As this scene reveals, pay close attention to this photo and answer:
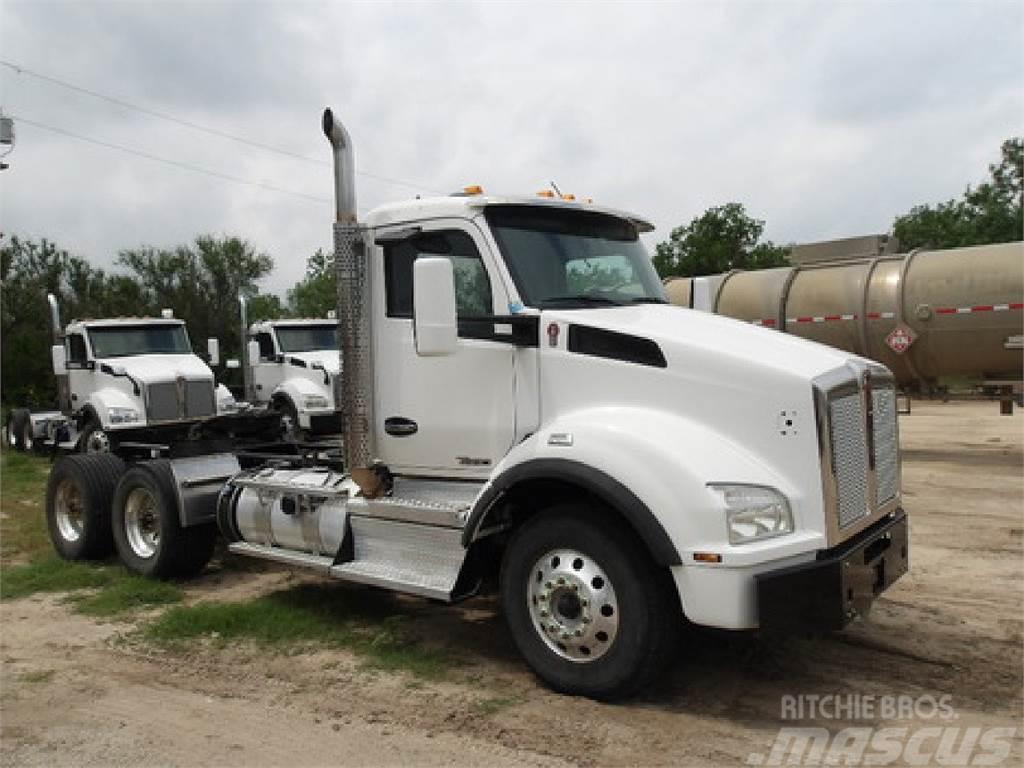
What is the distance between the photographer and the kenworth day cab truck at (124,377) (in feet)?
44.5

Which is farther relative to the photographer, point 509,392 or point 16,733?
point 509,392

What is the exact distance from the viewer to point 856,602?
13.3 ft

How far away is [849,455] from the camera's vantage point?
425 cm

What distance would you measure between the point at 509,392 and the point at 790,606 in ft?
6.18

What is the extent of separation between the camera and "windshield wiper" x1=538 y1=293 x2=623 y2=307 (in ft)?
16.0

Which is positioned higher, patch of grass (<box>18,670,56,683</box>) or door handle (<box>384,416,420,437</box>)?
door handle (<box>384,416,420,437</box>)

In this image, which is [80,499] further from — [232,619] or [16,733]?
[16,733]

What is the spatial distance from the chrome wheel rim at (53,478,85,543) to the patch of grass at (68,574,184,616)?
47.1 inches

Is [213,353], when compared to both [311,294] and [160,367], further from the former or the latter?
[311,294]

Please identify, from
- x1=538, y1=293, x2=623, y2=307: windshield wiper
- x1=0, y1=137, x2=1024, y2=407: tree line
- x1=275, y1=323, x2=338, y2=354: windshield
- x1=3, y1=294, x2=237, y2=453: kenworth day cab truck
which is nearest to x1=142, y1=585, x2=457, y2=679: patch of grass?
x1=538, y1=293, x2=623, y2=307: windshield wiper

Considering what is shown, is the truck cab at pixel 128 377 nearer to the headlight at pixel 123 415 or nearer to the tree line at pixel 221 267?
the headlight at pixel 123 415

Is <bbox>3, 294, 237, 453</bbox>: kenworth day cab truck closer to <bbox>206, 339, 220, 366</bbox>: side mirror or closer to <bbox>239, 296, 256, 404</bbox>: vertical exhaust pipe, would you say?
<bbox>206, 339, 220, 366</bbox>: side mirror

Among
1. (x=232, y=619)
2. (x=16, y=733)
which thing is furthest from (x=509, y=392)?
(x=16, y=733)

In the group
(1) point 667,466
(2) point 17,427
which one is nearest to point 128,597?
(1) point 667,466
